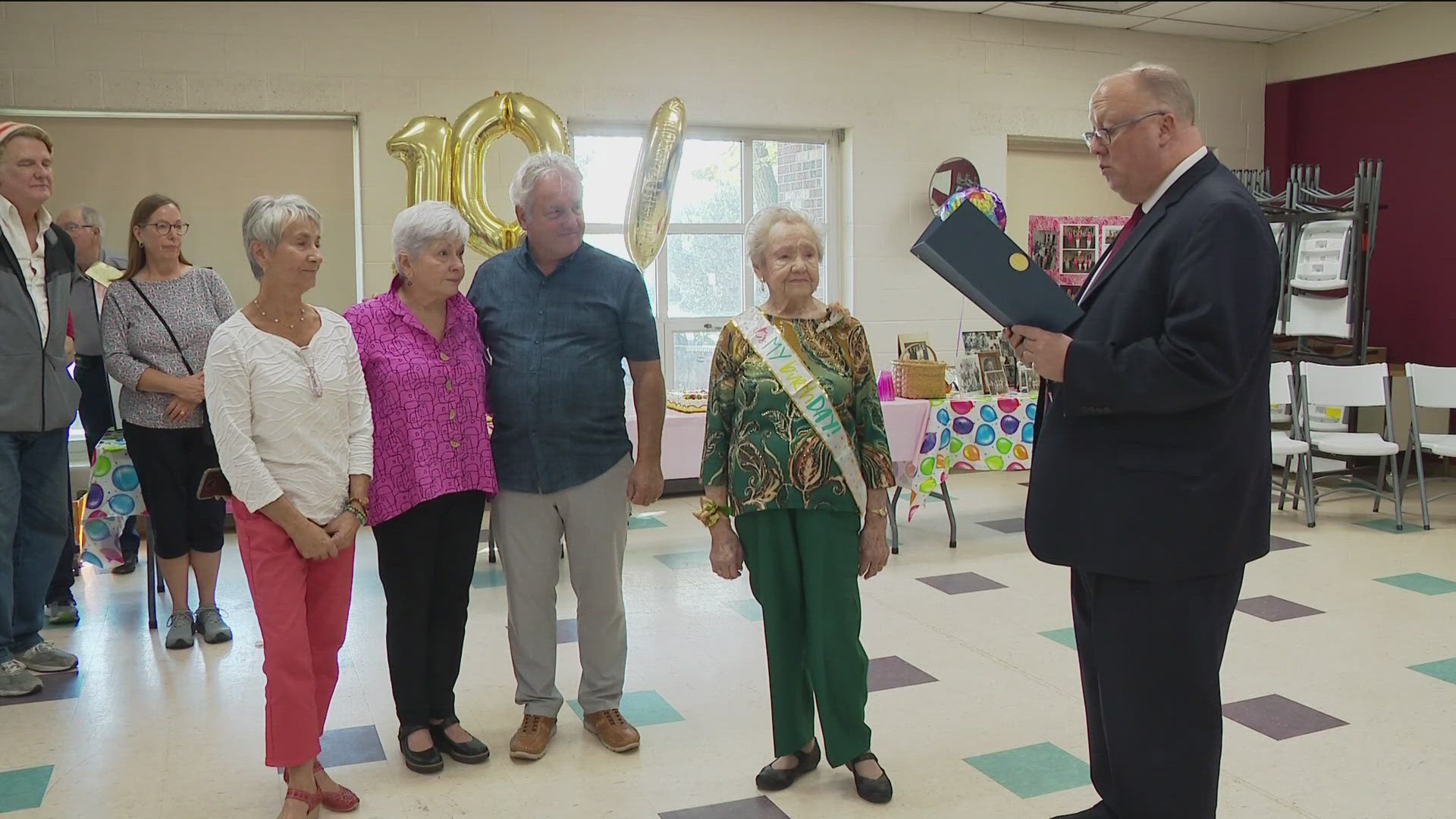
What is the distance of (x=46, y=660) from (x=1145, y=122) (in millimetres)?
3525

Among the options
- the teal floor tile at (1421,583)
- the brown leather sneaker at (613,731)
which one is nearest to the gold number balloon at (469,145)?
the brown leather sneaker at (613,731)

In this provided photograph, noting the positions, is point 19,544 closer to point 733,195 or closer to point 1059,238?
point 733,195

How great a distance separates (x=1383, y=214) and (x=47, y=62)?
808cm

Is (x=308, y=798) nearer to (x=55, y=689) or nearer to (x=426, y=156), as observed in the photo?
(x=55, y=689)

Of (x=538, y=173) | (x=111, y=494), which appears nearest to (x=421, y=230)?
(x=538, y=173)

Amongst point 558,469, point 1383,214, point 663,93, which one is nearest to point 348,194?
point 663,93

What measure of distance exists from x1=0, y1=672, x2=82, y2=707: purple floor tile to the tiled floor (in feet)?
0.05

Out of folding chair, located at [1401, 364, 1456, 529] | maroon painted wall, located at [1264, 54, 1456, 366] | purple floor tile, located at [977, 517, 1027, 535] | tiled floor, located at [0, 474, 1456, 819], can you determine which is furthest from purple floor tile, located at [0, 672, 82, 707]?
maroon painted wall, located at [1264, 54, 1456, 366]

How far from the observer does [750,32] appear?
6.97 metres

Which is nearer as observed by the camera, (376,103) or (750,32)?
(376,103)

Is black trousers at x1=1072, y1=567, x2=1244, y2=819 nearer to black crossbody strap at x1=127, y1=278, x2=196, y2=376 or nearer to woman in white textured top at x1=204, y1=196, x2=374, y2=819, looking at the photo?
woman in white textured top at x1=204, y1=196, x2=374, y2=819

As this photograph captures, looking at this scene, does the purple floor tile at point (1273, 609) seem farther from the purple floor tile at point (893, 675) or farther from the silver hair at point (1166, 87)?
the silver hair at point (1166, 87)

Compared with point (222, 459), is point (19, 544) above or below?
below

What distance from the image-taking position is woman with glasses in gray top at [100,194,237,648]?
3777 mm
